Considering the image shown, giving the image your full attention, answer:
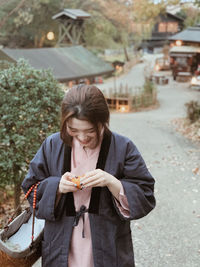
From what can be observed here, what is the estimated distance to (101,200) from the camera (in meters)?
1.80

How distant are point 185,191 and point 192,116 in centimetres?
637

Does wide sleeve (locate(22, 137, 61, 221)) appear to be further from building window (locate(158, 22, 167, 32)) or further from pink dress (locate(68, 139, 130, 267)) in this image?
building window (locate(158, 22, 167, 32))

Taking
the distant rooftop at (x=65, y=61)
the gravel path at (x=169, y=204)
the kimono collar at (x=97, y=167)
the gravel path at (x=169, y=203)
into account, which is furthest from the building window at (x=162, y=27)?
the kimono collar at (x=97, y=167)

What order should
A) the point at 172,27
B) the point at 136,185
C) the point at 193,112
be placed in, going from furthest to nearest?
the point at 172,27, the point at 193,112, the point at 136,185

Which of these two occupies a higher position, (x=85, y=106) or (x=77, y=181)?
(x=85, y=106)

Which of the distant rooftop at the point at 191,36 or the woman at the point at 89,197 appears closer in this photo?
the woman at the point at 89,197

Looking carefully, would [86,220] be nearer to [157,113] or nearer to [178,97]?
[157,113]

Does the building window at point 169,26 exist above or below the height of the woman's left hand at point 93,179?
above

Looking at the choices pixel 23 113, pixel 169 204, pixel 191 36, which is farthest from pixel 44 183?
pixel 191 36

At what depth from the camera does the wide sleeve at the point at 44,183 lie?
1.78 metres

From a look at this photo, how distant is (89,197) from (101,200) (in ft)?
0.27

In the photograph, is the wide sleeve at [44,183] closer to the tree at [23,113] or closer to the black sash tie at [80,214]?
the black sash tie at [80,214]

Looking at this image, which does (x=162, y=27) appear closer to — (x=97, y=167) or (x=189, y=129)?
(x=189, y=129)

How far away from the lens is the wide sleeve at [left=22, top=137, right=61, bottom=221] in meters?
1.78
